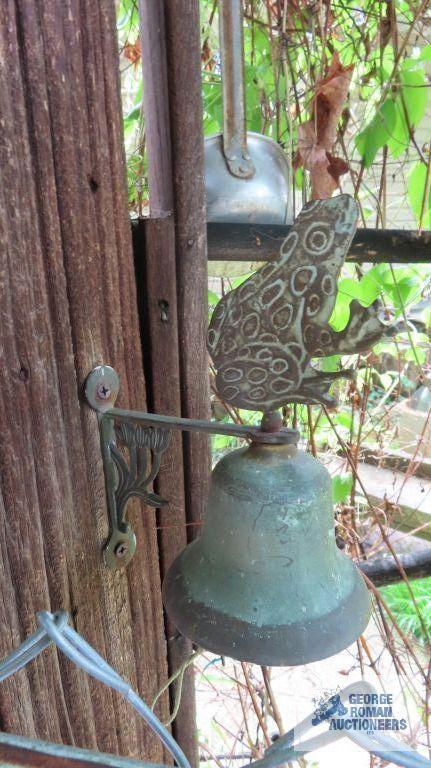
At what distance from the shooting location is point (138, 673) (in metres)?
0.63

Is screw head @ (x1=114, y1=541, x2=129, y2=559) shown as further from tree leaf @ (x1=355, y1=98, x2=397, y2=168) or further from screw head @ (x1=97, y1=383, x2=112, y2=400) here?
tree leaf @ (x1=355, y1=98, x2=397, y2=168)

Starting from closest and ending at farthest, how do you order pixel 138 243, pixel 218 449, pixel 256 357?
pixel 256 357
pixel 138 243
pixel 218 449

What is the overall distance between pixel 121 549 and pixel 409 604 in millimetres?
2125

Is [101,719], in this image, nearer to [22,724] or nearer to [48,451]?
[22,724]

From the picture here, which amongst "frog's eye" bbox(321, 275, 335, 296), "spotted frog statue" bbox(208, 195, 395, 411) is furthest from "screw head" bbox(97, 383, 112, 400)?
"frog's eye" bbox(321, 275, 335, 296)

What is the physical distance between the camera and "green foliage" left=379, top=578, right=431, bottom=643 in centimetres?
230

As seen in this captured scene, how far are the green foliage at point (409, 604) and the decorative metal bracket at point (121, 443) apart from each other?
1939mm

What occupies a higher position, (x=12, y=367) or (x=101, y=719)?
(x=12, y=367)

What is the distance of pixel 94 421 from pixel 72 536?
10 centimetres

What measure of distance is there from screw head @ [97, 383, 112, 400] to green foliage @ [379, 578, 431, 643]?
6.57ft

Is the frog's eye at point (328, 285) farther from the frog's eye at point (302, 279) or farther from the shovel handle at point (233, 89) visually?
the shovel handle at point (233, 89)

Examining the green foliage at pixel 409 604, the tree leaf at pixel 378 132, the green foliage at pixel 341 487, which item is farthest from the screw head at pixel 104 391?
the green foliage at pixel 409 604

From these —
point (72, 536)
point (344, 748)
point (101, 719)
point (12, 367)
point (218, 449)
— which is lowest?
point (344, 748)

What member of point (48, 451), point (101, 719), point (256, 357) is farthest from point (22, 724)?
point (256, 357)
